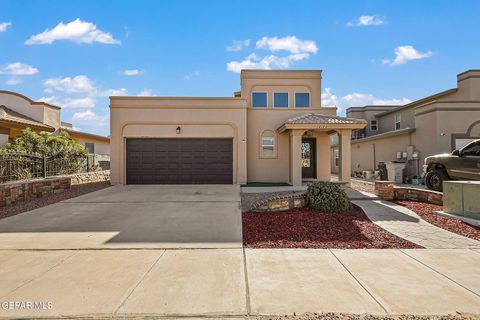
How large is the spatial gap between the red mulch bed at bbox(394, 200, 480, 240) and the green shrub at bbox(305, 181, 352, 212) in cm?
202

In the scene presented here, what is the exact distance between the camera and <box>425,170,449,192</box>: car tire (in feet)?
35.2

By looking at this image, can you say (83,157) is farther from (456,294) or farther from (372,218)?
(456,294)

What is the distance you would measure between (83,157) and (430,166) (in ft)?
57.4

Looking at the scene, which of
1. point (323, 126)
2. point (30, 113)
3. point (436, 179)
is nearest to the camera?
point (436, 179)

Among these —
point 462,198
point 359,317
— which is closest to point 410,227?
point 462,198

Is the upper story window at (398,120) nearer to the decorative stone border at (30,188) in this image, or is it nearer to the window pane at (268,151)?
the window pane at (268,151)

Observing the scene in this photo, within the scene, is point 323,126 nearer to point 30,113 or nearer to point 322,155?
point 322,155

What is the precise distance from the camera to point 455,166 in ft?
34.1

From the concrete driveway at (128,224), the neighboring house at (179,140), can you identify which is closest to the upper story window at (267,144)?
the neighboring house at (179,140)

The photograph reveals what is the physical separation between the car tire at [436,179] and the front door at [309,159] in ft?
18.8

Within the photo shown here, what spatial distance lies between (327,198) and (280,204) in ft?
4.47

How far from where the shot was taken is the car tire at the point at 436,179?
35.2 ft

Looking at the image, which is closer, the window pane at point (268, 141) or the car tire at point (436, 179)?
the car tire at point (436, 179)

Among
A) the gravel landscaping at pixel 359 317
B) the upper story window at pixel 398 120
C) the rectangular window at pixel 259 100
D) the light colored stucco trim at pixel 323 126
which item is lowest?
the gravel landscaping at pixel 359 317
